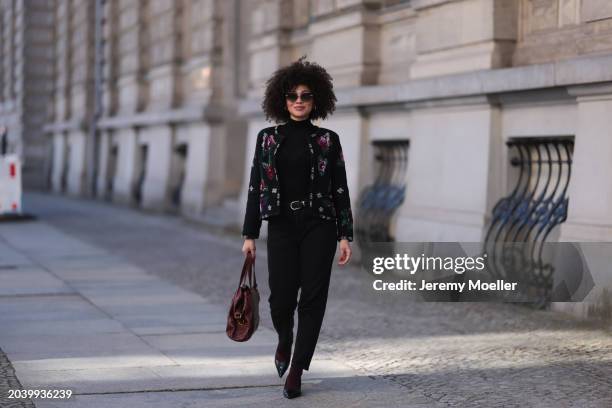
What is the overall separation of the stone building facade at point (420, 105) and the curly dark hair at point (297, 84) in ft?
11.3

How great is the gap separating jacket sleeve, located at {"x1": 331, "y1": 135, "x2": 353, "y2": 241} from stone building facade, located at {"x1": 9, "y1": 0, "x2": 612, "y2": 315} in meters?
3.34

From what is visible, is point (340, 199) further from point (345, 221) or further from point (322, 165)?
point (322, 165)

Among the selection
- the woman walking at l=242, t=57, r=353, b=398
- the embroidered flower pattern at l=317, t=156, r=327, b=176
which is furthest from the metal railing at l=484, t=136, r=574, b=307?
the embroidered flower pattern at l=317, t=156, r=327, b=176

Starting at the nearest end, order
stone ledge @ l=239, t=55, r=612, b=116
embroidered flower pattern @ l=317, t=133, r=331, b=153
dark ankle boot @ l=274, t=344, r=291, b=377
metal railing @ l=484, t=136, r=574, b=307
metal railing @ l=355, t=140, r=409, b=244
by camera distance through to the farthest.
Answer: embroidered flower pattern @ l=317, t=133, r=331, b=153
dark ankle boot @ l=274, t=344, r=291, b=377
stone ledge @ l=239, t=55, r=612, b=116
metal railing @ l=484, t=136, r=574, b=307
metal railing @ l=355, t=140, r=409, b=244

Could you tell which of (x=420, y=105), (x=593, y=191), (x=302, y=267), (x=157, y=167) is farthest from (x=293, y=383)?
(x=157, y=167)

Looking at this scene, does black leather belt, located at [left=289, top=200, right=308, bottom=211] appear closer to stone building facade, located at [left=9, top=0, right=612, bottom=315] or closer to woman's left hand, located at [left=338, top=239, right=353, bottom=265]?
woman's left hand, located at [left=338, top=239, right=353, bottom=265]

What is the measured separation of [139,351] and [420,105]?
562 cm

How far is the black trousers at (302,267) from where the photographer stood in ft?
20.5

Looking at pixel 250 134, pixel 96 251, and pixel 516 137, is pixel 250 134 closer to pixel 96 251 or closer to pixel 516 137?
pixel 96 251

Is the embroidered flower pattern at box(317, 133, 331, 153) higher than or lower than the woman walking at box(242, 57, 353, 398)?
higher

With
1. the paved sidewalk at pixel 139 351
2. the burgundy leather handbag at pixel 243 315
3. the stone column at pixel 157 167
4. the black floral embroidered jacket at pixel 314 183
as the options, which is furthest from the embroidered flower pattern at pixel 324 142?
the stone column at pixel 157 167

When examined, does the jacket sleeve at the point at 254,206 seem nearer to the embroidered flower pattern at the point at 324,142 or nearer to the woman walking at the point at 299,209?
the woman walking at the point at 299,209

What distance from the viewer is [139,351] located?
7.59 m

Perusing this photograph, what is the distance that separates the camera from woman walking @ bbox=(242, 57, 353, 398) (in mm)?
6234
